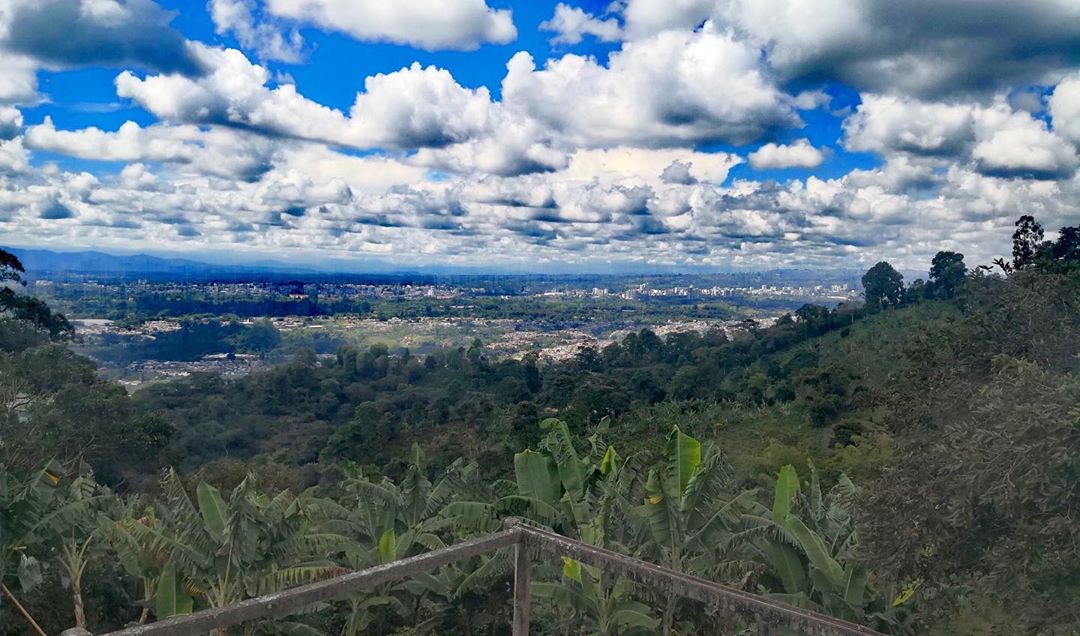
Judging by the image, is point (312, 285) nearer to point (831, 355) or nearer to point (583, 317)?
point (583, 317)

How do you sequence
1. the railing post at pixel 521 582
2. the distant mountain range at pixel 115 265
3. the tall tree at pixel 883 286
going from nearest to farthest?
the railing post at pixel 521 582
the tall tree at pixel 883 286
the distant mountain range at pixel 115 265

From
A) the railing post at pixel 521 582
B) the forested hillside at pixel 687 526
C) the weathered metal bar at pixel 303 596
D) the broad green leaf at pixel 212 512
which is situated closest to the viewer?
the weathered metal bar at pixel 303 596

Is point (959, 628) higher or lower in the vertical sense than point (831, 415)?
higher

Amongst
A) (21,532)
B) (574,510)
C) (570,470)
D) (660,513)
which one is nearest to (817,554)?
(660,513)


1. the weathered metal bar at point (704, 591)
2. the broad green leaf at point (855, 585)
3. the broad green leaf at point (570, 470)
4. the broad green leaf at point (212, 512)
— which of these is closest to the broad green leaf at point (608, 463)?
the broad green leaf at point (570, 470)

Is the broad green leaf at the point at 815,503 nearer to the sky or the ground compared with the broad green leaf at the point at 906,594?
nearer to the sky

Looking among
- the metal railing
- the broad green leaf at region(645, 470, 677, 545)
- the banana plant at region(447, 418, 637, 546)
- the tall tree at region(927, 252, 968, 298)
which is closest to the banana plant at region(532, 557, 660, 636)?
the broad green leaf at region(645, 470, 677, 545)

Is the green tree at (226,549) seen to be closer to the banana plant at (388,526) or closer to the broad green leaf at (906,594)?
the banana plant at (388,526)

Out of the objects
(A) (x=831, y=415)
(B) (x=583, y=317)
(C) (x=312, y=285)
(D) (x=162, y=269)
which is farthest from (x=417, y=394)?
(D) (x=162, y=269)
